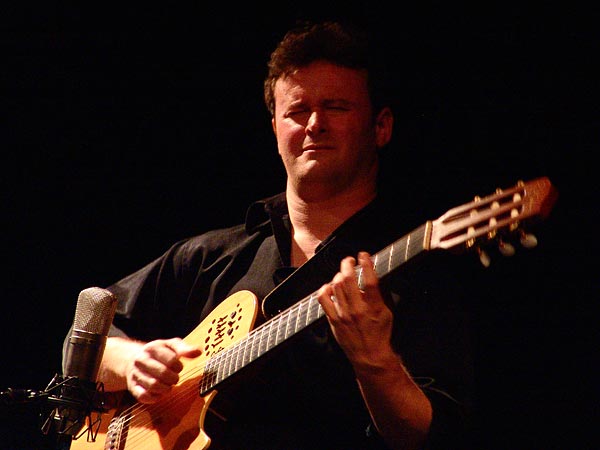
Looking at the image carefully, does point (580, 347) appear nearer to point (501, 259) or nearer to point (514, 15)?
point (501, 259)

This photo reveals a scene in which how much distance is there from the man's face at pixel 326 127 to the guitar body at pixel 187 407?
492mm

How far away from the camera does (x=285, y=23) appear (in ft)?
10.8

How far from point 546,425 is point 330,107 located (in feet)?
4.25

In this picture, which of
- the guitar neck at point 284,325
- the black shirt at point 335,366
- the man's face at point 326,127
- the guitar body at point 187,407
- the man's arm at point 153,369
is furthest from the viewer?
the man's face at point 326,127

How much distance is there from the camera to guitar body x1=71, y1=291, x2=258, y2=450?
2.12 meters

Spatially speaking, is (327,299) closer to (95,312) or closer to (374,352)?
(374,352)

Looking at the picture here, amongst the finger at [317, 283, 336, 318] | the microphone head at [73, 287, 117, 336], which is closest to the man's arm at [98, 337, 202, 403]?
the microphone head at [73, 287, 117, 336]

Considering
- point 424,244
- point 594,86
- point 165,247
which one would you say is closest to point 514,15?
point 594,86

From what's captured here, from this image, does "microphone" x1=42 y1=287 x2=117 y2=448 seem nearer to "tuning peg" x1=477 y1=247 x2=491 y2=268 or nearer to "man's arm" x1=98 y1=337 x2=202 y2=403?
"man's arm" x1=98 y1=337 x2=202 y2=403

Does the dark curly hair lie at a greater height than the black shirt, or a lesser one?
greater

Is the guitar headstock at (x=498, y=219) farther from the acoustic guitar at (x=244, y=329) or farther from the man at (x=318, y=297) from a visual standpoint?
the man at (x=318, y=297)

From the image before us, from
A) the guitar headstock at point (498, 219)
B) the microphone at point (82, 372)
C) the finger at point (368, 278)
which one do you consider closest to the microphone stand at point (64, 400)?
the microphone at point (82, 372)

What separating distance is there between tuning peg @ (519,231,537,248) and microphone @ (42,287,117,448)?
45.0 inches

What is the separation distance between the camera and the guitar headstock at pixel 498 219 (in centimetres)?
160
